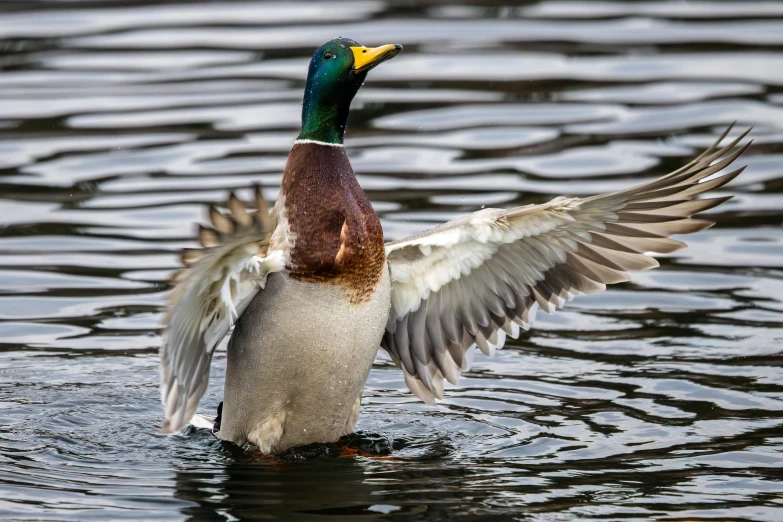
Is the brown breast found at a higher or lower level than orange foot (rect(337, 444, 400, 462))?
higher

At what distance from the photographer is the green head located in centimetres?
664

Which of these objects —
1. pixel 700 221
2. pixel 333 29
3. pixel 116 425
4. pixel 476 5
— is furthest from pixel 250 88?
pixel 700 221

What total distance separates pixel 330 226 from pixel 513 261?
1044mm

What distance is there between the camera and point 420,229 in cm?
1019

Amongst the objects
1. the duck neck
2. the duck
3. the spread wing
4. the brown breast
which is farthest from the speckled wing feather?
the spread wing

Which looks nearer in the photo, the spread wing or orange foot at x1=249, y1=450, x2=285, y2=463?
the spread wing

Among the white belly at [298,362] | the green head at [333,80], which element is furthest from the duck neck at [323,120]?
the white belly at [298,362]

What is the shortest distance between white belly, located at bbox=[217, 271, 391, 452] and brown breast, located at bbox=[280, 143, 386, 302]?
82mm

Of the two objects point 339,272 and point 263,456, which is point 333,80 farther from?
point 263,456

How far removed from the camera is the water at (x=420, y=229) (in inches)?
246

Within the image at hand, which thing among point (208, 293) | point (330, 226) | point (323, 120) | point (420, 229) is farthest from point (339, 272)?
point (420, 229)

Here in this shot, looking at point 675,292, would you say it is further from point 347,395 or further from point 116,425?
point 116,425

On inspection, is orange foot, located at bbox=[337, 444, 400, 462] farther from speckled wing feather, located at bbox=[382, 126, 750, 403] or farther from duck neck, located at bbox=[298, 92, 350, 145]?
duck neck, located at bbox=[298, 92, 350, 145]

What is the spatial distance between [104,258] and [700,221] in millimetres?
4750
